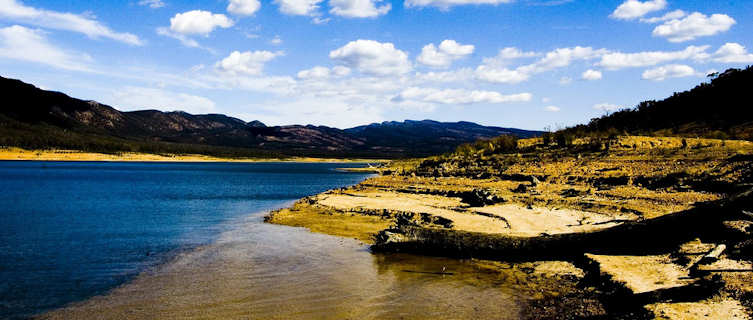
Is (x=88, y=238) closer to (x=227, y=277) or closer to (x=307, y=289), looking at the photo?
(x=227, y=277)

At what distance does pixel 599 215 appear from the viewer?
2022cm

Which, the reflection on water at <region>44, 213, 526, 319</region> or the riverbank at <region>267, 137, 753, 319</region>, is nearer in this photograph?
the riverbank at <region>267, 137, 753, 319</region>

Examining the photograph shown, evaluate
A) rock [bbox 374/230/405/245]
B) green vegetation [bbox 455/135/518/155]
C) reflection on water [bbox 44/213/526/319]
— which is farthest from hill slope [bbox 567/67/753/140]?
reflection on water [bbox 44/213/526/319]

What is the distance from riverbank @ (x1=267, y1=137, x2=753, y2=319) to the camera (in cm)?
1077

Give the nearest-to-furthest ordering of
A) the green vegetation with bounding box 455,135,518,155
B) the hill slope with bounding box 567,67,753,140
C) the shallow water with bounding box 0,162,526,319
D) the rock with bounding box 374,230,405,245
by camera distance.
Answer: the shallow water with bounding box 0,162,526,319 → the rock with bounding box 374,230,405,245 → the hill slope with bounding box 567,67,753,140 → the green vegetation with bounding box 455,135,518,155

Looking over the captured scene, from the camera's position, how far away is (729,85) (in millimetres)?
44562

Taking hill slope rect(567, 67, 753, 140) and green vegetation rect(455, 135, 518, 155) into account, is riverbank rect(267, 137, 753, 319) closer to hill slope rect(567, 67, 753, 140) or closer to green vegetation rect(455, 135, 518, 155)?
green vegetation rect(455, 135, 518, 155)

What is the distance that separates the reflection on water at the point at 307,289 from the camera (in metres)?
11.3

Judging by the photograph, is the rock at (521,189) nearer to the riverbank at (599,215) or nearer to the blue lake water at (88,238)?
the riverbank at (599,215)

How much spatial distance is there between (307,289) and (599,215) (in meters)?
14.0

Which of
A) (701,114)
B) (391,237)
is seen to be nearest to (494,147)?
(701,114)

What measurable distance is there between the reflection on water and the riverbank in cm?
203

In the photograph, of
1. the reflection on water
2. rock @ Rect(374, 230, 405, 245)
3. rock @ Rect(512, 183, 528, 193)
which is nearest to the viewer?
the reflection on water

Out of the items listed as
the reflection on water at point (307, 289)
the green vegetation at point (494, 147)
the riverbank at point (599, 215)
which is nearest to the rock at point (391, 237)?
the riverbank at point (599, 215)
